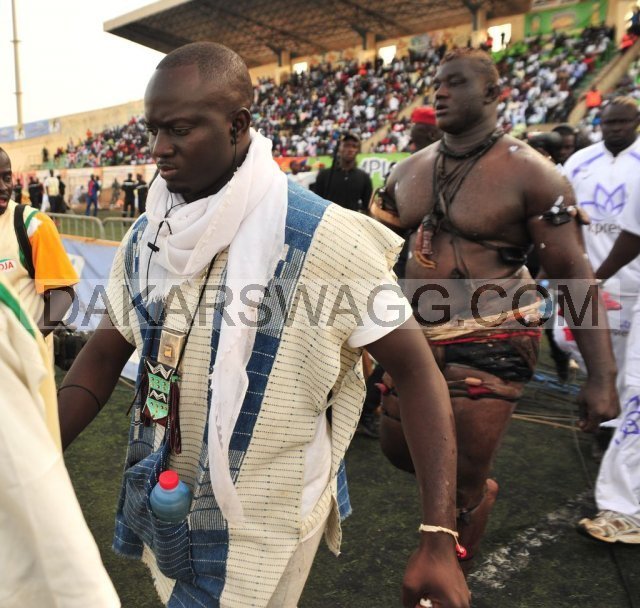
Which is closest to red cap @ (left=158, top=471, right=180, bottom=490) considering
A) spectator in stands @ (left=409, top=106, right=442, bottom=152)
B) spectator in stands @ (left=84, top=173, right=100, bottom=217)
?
spectator in stands @ (left=409, top=106, right=442, bottom=152)

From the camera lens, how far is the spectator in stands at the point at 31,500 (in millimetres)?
760

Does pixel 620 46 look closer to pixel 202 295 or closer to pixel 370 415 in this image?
pixel 370 415

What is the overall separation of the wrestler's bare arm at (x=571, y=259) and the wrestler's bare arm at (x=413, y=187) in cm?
46

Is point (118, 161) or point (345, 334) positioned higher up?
point (118, 161)

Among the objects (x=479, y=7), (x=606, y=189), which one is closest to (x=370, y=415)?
(x=606, y=189)

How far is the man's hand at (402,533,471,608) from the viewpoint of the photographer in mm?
1258

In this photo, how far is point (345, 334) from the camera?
1.34 metres

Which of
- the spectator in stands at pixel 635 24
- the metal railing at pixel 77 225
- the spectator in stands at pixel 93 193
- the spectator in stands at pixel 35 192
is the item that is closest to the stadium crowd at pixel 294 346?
the metal railing at pixel 77 225

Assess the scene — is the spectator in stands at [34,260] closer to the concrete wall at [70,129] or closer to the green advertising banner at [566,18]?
the green advertising banner at [566,18]

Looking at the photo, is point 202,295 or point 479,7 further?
point 479,7

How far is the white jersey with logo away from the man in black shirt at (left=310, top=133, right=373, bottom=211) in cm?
212

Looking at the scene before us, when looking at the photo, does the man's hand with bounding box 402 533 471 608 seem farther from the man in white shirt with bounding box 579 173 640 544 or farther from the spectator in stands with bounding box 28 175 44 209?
the spectator in stands with bounding box 28 175 44 209

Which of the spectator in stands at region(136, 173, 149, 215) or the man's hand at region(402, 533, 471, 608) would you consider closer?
the man's hand at region(402, 533, 471, 608)

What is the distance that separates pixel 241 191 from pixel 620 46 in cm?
2380
